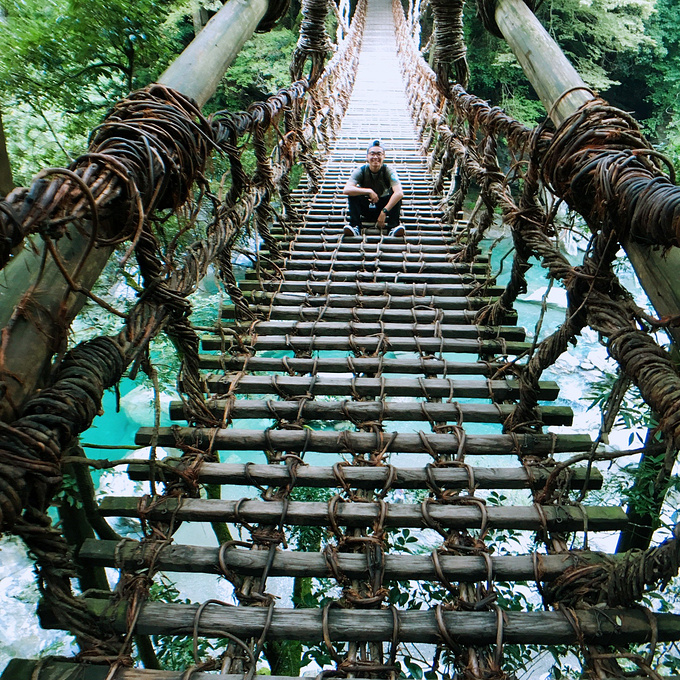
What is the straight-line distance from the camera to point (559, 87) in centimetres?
161

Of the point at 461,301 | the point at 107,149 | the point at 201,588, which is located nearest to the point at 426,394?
the point at 461,301

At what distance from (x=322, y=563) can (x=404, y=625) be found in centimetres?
22

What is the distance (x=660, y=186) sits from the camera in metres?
0.92

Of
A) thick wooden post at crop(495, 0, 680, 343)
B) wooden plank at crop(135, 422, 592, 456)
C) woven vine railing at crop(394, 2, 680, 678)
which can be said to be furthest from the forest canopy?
wooden plank at crop(135, 422, 592, 456)

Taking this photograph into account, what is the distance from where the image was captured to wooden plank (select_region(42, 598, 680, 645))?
3.30 ft

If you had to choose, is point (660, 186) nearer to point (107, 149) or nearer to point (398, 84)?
point (107, 149)

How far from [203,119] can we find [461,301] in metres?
1.51

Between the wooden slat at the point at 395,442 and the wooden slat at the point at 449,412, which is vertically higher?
the wooden slat at the point at 395,442

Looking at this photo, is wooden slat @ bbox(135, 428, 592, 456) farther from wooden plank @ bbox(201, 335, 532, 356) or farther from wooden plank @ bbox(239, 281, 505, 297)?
wooden plank @ bbox(239, 281, 505, 297)

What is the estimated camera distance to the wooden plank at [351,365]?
6.12 ft

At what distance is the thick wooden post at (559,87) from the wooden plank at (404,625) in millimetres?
588

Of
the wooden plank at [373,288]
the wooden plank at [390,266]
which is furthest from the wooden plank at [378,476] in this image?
the wooden plank at [390,266]

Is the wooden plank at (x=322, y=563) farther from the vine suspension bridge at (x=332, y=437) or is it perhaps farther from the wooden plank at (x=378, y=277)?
the wooden plank at (x=378, y=277)

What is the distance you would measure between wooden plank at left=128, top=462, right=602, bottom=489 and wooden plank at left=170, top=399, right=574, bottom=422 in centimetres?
24
